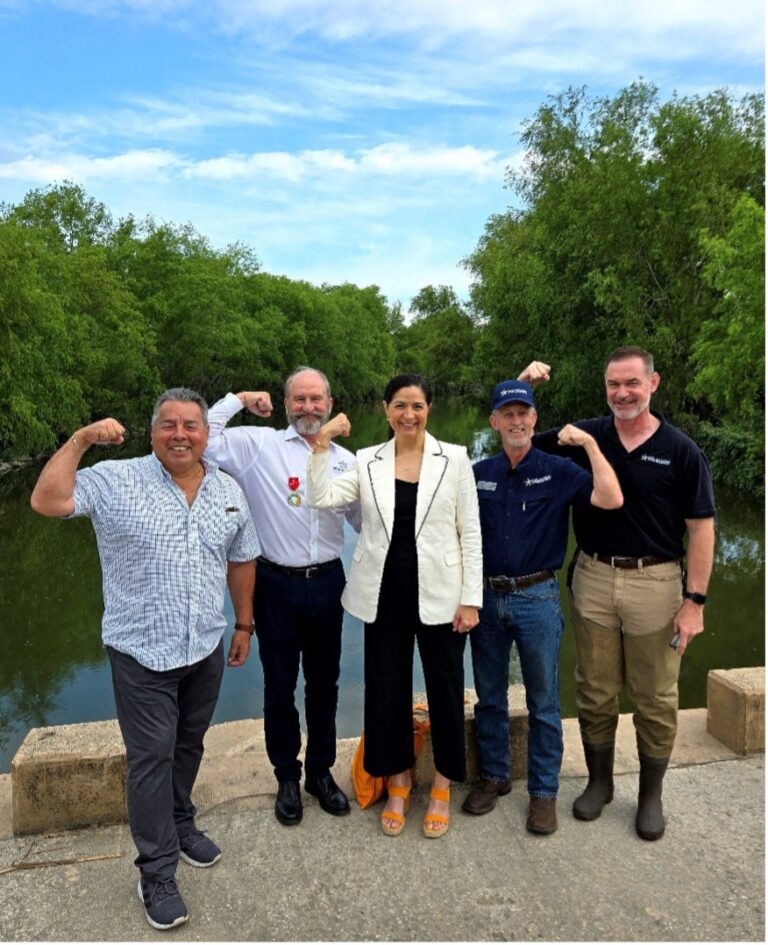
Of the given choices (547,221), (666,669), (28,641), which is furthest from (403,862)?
(547,221)

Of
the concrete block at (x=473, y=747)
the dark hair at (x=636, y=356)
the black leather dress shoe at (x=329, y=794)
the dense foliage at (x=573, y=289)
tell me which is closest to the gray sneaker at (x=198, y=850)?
the black leather dress shoe at (x=329, y=794)

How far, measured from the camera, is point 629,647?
3.41 meters

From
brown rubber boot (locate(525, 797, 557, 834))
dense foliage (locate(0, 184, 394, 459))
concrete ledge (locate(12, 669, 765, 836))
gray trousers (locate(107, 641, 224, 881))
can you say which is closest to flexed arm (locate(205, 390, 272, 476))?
gray trousers (locate(107, 641, 224, 881))

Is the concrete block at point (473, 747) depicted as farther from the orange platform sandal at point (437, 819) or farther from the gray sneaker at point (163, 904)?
the gray sneaker at point (163, 904)

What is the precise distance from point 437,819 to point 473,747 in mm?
460

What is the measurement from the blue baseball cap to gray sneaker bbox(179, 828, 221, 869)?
2259 mm

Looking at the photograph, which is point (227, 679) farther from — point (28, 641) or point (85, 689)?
point (28, 641)

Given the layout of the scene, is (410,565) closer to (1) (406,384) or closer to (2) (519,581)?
(2) (519,581)

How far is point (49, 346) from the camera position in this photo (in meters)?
24.6

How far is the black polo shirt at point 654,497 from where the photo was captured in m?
3.26

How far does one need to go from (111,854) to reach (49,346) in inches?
960

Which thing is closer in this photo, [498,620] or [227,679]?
[498,620]

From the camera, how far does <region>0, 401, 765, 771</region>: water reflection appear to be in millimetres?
7727

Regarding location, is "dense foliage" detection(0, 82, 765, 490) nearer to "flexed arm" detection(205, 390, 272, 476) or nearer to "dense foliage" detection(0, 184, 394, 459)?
"dense foliage" detection(0, 184, 394, 459)
